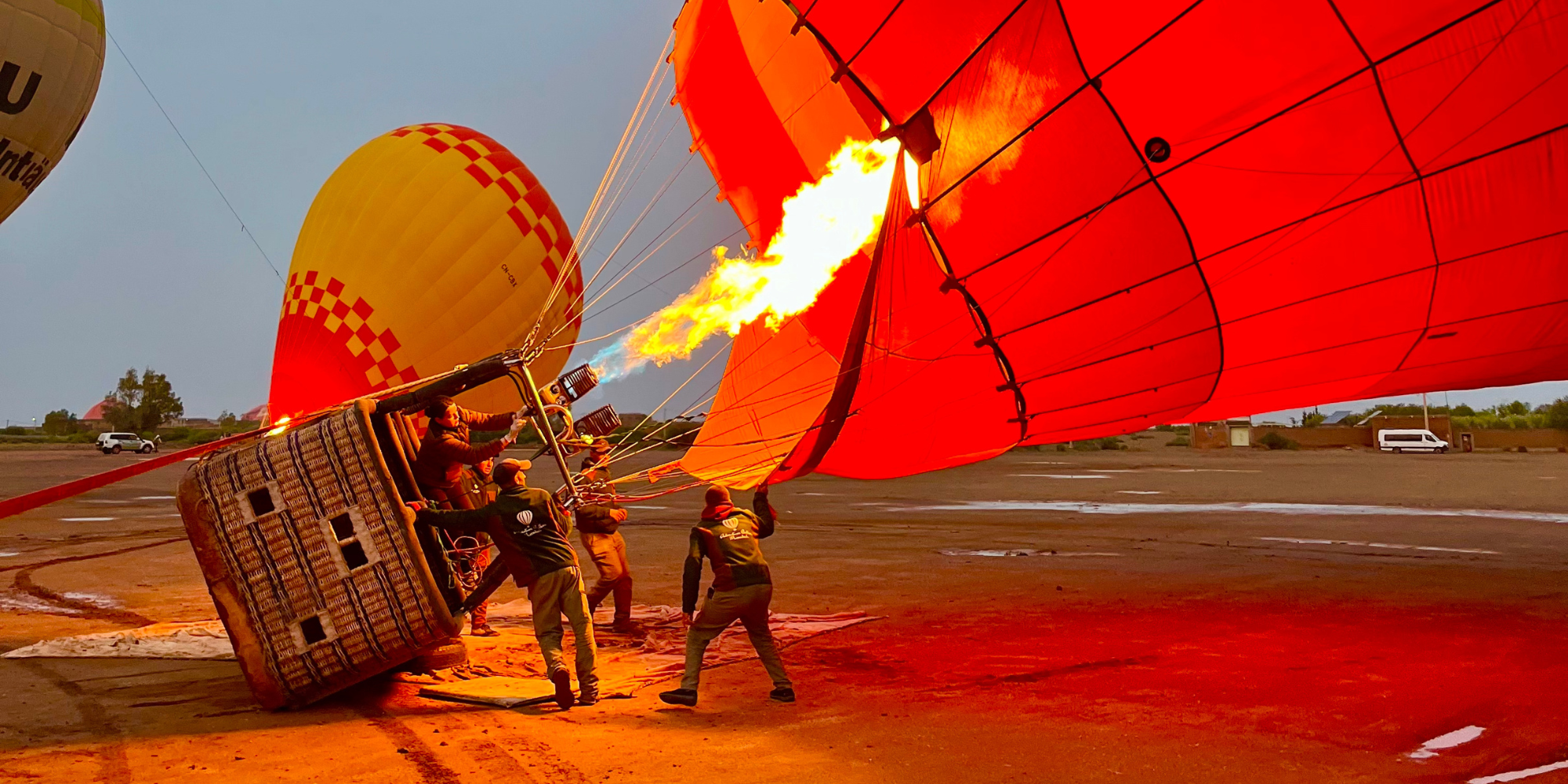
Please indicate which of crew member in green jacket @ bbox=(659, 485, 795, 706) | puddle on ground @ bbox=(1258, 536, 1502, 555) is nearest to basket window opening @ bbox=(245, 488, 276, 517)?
crew member in green jacket @ bbox=(659, 485, 795, 706)

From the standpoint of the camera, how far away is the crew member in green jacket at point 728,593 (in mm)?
5781

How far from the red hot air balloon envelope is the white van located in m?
41.5

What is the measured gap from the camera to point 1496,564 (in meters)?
10.8

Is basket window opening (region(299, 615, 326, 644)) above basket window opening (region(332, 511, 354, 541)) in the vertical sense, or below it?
below

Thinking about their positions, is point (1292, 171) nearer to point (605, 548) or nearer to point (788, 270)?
point (788, 270)

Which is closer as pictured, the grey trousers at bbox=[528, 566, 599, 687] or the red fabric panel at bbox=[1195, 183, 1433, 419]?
the grey trousers at bbox=[528, 566, 599, 687]

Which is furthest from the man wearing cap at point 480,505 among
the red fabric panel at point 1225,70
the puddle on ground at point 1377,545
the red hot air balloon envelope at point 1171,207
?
the puddle on ground at point 1377,545

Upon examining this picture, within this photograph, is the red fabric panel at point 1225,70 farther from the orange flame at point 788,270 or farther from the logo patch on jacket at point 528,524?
the logo patch on jacket at point 528,524

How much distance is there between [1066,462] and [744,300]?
31.3m

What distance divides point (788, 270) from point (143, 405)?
98.3 meters

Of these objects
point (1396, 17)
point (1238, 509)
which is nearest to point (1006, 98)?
point (1396, 17)

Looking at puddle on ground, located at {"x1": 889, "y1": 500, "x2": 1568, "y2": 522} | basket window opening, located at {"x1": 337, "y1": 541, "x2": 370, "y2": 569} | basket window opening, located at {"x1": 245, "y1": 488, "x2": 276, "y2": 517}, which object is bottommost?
puddle on ground, located at {"x1": 889, "y1": 500, "x2": 1568, "y2": 522}

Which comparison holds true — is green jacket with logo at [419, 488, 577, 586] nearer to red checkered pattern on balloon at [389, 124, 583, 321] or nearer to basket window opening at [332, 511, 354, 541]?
basket window opening at [332, 511, 354, 541]

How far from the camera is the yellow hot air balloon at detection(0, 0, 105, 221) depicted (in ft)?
32.9
